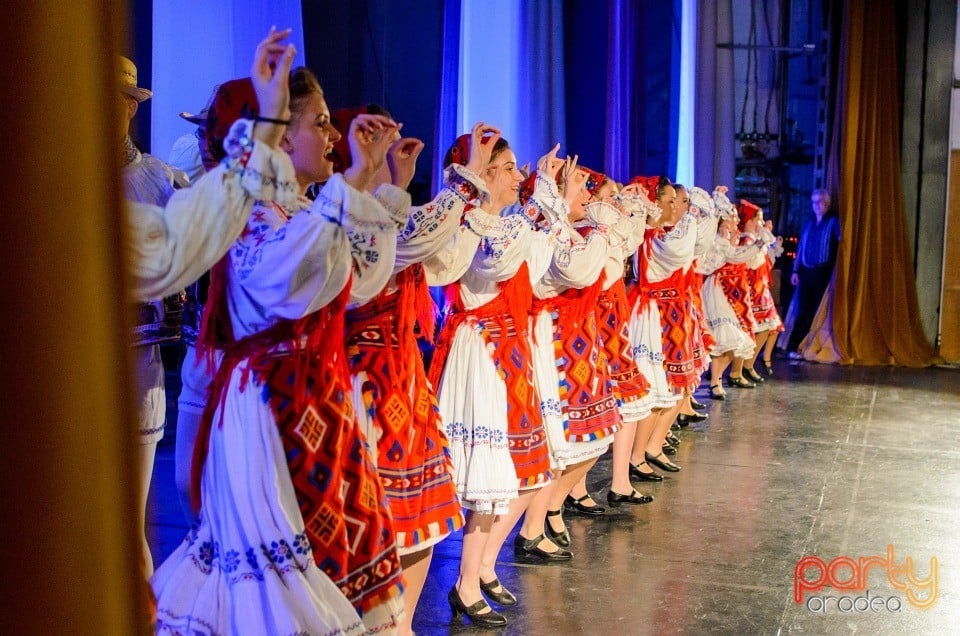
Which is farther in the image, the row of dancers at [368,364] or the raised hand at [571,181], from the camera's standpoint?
the raised hand at [571,181]

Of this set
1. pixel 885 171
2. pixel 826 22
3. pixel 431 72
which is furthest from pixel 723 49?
pixel 431 72

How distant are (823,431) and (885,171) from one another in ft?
14.7

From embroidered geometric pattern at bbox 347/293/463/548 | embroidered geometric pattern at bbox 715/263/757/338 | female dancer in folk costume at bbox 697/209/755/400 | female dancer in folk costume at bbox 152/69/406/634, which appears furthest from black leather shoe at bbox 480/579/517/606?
embroidered geometric pattern at bbox 715/263/757/338

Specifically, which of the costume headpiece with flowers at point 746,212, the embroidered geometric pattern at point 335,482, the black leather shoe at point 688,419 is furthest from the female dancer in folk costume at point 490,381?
the costume headpiece with flowers at point 746,212

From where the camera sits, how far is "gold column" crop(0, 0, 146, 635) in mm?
729

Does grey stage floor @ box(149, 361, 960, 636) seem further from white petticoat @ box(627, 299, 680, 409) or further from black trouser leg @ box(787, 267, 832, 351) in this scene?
black trouser leg @ box(787, 267, 832, 351)

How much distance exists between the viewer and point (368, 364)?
2.23 m

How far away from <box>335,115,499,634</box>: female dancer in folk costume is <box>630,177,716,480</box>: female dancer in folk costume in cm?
226

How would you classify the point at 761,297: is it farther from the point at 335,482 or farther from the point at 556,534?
the point at 335,482

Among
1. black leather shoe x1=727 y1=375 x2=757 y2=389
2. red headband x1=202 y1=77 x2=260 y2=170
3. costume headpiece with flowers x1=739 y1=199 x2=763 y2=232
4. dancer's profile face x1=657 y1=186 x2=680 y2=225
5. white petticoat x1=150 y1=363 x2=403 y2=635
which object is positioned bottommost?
black leather shoe x1=727 y1=375 x2=757 y2=389

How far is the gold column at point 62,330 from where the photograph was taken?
0.73 m

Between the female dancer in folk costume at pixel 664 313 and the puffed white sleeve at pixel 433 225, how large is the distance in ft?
6.90

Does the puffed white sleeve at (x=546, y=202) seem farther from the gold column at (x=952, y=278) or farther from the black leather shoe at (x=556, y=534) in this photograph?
the gold column at (x=952, y=278)

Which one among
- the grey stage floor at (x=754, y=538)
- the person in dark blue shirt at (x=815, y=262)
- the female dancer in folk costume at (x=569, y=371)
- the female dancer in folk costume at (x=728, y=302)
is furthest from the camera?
the person in dark blue shirt at (x=815, y=262)
